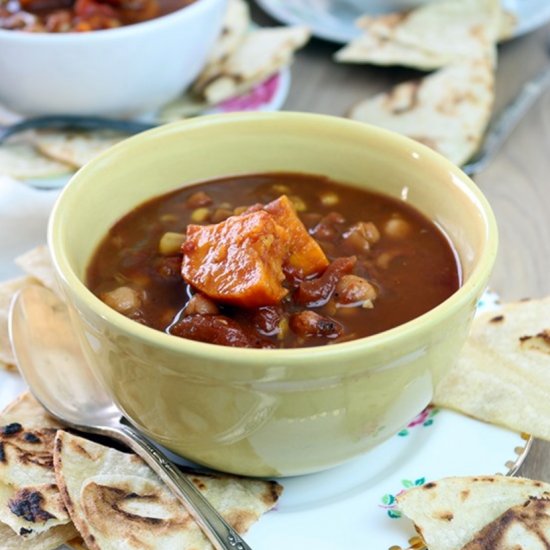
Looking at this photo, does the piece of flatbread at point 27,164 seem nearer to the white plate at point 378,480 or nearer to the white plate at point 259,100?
the white plate at point 259,100

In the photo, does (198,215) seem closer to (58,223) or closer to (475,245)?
(58,223)

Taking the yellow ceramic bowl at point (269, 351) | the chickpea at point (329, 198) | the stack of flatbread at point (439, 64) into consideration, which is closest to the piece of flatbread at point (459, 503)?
the yellow ceramic bowl at point (269, 351)

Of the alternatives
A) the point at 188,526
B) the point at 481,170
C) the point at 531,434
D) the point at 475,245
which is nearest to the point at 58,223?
the point at 188,526

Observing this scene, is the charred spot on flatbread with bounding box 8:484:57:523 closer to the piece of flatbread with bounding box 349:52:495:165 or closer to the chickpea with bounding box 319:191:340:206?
the chickpea with bounding box 319:191:340:206

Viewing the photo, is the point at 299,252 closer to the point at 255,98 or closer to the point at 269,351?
the point at 269,351

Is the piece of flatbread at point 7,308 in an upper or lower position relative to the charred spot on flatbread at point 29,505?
lower

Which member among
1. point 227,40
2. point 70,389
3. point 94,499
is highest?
point 94,499

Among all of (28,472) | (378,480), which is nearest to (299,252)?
(378,480)

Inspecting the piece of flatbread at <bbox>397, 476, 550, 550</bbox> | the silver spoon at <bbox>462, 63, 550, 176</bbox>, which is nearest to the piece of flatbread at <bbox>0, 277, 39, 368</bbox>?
the piece of flatbread at <bbox>397, 476, 550, 550</bbox>
